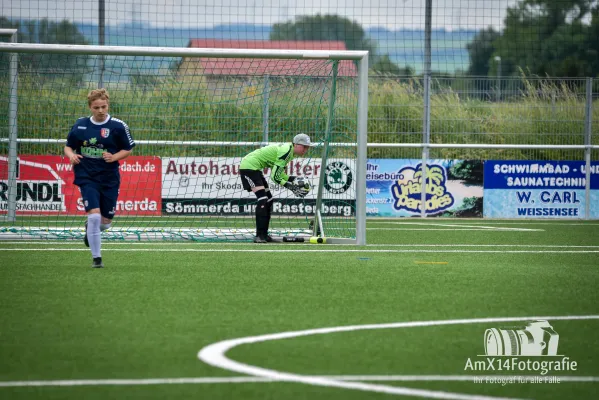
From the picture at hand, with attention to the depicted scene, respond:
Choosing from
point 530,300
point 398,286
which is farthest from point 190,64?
point 530,300

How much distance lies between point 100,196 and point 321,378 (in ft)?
18.4

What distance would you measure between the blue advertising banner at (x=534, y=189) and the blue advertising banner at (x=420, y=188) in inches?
12.7

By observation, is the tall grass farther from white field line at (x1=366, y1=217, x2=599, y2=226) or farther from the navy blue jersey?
the navy blue jersey

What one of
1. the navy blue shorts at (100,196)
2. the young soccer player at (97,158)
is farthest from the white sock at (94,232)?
the navy blue shorts at (100,196)

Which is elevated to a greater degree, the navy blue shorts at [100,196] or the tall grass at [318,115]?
the tall grass at [318,115]

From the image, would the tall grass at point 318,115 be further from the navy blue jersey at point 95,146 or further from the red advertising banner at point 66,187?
the navy blue jersey at point 95,146

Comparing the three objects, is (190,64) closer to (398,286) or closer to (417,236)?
(417,236)

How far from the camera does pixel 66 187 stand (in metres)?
17.4

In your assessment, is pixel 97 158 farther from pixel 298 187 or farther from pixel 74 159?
pixel 298 187

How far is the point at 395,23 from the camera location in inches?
809

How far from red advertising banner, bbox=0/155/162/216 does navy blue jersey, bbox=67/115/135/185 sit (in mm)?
6543

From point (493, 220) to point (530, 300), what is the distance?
40.9 feet

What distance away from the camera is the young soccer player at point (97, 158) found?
31.3 ft

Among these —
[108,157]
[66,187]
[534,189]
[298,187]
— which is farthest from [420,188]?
[108,157]
